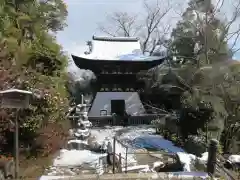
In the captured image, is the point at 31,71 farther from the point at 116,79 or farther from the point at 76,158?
the point at 116,79

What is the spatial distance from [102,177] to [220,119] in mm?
7006

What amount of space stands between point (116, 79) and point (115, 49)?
3.72m

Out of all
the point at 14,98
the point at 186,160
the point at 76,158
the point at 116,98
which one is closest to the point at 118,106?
the point at 116,98

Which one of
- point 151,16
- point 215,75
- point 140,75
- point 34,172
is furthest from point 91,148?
point 151,16

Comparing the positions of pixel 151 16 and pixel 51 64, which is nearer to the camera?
pixel 51 64

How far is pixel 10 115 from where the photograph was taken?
22.9 ft

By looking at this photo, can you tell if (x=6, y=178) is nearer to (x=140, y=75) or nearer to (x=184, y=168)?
(x=184, y=168)

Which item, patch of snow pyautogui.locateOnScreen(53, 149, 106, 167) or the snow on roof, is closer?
patch of snow pyautogui.locateOnScreen(53, 149, 106, 167)

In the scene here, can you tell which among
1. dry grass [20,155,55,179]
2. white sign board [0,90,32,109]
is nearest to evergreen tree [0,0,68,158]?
dry grass [20,155,55,179]

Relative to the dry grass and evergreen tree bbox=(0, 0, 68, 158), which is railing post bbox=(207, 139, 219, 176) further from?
evergreen tree bbox=(0, 0, 68, 158)

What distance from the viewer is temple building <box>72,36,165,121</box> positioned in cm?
1847

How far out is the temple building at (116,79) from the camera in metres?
18.5

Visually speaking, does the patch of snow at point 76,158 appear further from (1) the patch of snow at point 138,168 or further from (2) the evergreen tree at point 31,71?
(1) the patch of snow at point 138,168

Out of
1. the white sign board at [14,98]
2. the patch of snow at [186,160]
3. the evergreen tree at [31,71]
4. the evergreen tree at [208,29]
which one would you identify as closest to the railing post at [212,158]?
the patch of snow at [186,160]
